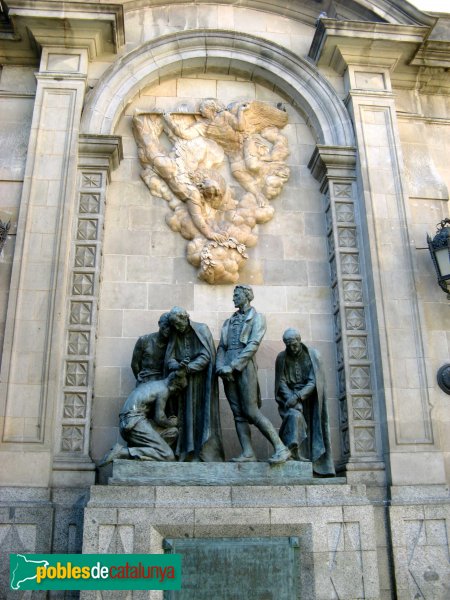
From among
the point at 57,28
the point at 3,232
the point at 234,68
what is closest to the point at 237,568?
the point at 3,232

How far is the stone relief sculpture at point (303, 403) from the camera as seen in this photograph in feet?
26.9

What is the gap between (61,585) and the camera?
23.2ft

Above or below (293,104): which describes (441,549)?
below

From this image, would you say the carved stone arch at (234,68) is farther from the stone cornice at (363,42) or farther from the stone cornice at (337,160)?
the stone cornice at (363,42)

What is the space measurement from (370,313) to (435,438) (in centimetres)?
201

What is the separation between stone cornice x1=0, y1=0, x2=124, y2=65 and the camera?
33.2 ft

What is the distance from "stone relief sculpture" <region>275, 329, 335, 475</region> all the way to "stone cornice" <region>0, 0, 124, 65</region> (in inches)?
232

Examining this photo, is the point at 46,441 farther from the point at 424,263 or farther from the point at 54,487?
the point at 424,263

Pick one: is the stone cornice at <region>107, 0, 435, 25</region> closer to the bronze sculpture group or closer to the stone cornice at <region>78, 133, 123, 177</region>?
the stone cornice at <region>78, 133, 123, 177</region>

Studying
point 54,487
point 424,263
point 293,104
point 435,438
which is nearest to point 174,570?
point 54,487

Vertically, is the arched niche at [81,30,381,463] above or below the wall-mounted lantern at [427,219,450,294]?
above

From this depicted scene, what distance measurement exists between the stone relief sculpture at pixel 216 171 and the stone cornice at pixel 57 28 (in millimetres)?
1425

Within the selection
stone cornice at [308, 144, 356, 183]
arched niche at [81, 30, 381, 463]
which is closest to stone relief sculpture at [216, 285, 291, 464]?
arched niche at [81, 30, 381, 463]

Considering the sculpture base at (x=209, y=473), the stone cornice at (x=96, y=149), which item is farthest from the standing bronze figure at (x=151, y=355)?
the stone cornice at (x=96, y=149)
